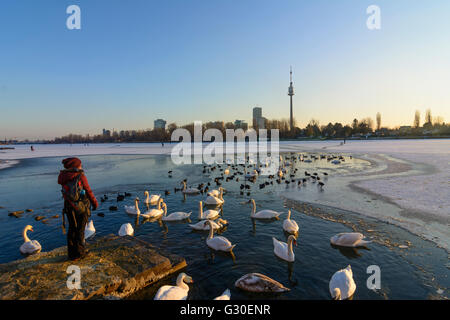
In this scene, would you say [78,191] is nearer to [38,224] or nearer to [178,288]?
[178,288]

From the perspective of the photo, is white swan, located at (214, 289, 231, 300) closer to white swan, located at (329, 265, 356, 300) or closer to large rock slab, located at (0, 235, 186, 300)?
large rock slab, located at (0, 235, 186, 300)

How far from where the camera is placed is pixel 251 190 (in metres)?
13.9

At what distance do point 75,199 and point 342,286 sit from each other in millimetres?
5551

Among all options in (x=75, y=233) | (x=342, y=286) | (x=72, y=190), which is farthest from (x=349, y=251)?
(x=72, y=190)

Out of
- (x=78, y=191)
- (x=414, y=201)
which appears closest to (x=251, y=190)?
(x=414, y=201)

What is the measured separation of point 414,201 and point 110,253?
11.8 metres

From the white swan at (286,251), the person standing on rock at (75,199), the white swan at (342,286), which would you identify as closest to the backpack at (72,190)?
the person standing on rock at (75,199)

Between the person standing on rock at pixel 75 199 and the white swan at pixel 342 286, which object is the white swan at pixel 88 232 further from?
the white swan at pixel 342 286

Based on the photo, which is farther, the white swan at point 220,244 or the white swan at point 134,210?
the white swan at point 134,210

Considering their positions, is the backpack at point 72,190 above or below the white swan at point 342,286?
above

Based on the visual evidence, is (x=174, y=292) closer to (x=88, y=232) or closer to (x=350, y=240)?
(x=88, y=232)

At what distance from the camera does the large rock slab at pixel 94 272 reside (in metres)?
4.16

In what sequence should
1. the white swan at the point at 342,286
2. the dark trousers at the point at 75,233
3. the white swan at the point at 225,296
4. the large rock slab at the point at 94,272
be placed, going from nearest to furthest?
the large rock slab at the point at 94,272 → the white swan at the point at 225,296 → the white swan at the point at 342,286 → the dark trousers at the point at 75,233
